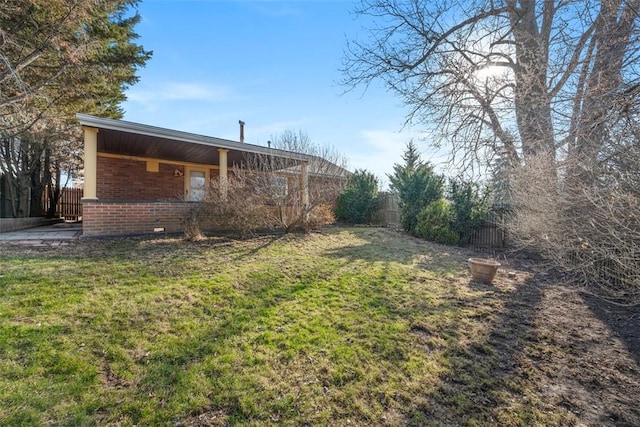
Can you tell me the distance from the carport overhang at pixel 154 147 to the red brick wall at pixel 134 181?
1.16 feet

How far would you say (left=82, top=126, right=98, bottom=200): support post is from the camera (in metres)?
6.98

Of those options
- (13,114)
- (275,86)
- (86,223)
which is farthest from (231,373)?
(13,114)

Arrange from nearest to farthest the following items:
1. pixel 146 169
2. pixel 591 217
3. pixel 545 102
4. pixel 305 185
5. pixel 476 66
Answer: pixel 591 217
pixel 545 102
pixel 476 66
pixel 305 185
pixel 146 169

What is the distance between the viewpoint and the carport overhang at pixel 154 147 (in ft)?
23.4

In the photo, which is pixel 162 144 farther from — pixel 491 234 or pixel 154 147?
pixel 491 234

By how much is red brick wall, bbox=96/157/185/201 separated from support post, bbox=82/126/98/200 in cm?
A: 369

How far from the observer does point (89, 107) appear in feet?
32.3

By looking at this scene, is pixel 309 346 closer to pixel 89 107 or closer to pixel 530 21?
pixel 530 21

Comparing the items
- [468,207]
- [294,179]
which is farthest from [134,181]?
[468,207]

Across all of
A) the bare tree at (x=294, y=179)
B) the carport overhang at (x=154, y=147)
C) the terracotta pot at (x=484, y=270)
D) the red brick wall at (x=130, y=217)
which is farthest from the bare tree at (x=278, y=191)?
the terracotta pot at (x=484, y=270)

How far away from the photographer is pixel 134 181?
11.4 meters

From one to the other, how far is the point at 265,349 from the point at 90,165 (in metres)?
7.08

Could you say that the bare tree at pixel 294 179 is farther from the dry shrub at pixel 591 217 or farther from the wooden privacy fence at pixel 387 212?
the wooden privacy fence at pixel 387 212

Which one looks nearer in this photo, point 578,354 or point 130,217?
point 578,354
